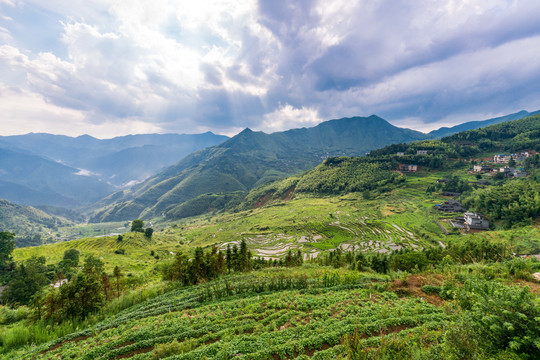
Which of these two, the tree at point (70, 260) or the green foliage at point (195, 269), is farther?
the tree at point (70, 260)

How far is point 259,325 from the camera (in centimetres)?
1252

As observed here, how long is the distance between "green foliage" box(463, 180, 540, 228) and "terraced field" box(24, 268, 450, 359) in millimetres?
87263

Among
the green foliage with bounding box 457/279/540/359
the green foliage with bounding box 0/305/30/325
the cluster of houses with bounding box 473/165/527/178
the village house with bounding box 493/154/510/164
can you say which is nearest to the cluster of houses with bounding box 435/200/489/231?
the cluster of houses with bounding box 473/165/527/178

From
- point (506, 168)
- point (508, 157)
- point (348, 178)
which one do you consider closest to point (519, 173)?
point (506, 168)

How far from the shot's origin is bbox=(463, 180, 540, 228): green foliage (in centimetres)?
6397

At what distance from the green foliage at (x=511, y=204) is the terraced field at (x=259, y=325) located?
87.3 metres

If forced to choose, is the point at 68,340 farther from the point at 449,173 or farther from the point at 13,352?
the point at 449,173

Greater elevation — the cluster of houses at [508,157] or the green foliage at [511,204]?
the cluster of houses at [508,157]

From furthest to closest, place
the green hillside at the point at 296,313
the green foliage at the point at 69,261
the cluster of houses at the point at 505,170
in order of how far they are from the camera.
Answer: the cluster of houses at the point at 505,170 < the green foliage at the point at 69,261 < the green hillside at the point at 296,313

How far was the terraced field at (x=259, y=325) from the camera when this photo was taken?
34.8 ft

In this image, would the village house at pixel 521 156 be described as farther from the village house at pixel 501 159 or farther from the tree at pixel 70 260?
the tree at pixel 70 260

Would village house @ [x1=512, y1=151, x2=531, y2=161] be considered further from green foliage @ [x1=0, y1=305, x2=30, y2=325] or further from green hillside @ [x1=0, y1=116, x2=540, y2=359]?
green foliage @ [x1=0, y1=305, x2=30, y2=325]

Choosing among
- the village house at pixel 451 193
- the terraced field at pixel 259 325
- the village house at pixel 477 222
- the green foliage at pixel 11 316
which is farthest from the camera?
the village house at pixel 451 193

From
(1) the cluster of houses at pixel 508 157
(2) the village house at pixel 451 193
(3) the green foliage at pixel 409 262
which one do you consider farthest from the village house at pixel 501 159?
(3) the green foliage at pixel 409 262
